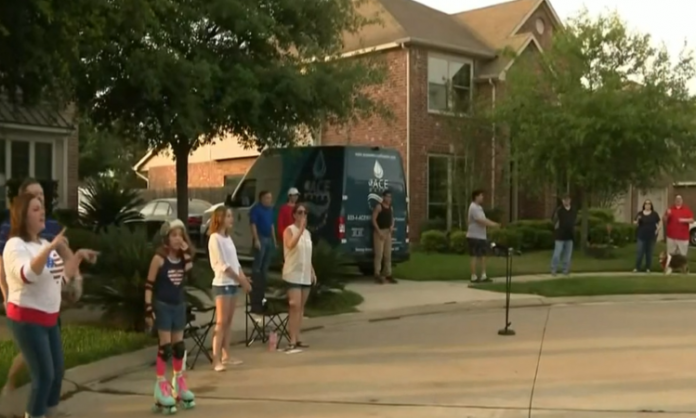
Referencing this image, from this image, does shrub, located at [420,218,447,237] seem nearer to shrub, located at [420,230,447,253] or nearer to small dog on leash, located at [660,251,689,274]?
shrub, located at [420,230,447,253]

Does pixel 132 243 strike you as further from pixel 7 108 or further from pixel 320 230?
pixel 7 108

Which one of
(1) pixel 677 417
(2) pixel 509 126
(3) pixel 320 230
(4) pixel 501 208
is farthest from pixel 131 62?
(4) pixel 501 208

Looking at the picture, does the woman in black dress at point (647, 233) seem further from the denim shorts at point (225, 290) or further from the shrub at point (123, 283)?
the denim shorts at point (225, 290)

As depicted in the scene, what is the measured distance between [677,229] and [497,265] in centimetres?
397

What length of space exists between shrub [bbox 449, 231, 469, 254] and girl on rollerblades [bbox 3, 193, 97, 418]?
57.1 feet

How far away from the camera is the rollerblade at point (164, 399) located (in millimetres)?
7008

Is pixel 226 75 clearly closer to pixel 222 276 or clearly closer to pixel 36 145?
pixel 222 276

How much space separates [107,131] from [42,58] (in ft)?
20.6

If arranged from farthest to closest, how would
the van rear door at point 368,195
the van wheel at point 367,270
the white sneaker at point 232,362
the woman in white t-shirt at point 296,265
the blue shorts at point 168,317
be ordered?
the van wheel at point 367,270 < the van rear door at point 368,195 < the woman in white t-shirt at point 296,265 < the white sneaker at point 232,362 < the blue shorts at point 168,317

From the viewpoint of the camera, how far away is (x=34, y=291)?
594 cm

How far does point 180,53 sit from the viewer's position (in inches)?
561

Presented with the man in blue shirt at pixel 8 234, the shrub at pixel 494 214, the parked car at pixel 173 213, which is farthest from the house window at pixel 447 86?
the man in blue shirt at pixel 8 234

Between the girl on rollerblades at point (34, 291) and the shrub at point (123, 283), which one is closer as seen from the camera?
the girl on rollerblades at point (34, 291)

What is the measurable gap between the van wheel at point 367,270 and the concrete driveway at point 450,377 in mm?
5502
